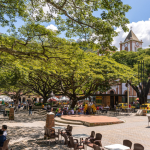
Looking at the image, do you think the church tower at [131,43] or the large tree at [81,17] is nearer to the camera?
the large tree at [81,17]

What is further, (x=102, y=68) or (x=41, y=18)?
(x=102, y=68)

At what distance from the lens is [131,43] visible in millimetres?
46469

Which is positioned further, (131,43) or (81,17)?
(131,43)

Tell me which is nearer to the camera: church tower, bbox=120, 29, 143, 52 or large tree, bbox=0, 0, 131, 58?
large tree, bbox=0, 0, 131, 58

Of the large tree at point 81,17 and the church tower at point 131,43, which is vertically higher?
the church tower at point 131,43

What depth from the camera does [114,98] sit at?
33.2 meters

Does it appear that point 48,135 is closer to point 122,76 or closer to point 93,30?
point 93,30

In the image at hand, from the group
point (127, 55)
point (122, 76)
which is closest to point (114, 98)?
point (127, 55)

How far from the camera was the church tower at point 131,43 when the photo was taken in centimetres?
4647

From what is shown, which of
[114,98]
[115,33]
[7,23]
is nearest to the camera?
[115,33]

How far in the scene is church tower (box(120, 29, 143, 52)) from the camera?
46469mm

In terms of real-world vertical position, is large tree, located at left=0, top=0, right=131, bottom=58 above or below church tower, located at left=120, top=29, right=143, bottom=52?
below

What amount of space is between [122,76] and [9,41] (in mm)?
15104

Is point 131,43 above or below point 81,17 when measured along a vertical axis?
above
